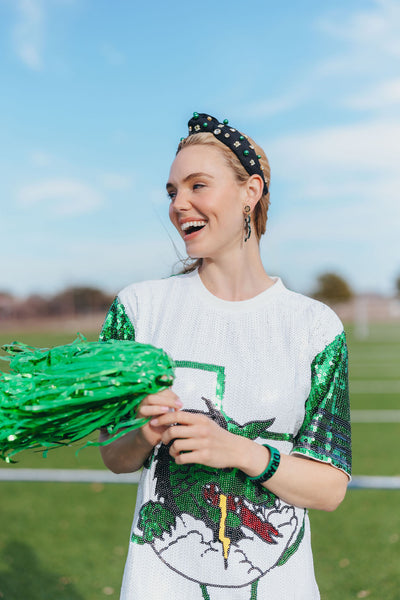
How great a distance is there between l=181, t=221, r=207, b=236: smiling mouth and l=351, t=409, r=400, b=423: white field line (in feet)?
30.5

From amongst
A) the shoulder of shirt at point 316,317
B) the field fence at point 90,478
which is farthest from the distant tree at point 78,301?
the shoulder of shirt at point 316,317

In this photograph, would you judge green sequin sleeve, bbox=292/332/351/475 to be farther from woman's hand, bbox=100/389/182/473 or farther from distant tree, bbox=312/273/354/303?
distant tree, bbox=312/273/354/303

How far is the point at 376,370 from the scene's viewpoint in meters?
19.4

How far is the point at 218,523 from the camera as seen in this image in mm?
1563

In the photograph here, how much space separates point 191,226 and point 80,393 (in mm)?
541

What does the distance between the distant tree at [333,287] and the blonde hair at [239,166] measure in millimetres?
72278

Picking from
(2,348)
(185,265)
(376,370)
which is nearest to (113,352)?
(2,348)

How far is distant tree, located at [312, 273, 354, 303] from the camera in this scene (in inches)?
2901

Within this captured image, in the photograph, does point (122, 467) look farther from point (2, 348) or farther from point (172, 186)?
point (172, 186)

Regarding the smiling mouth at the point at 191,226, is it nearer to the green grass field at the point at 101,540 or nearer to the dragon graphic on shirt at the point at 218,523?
the dragon graphic on shirt at the point at 218,523

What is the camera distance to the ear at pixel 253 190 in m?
1.69

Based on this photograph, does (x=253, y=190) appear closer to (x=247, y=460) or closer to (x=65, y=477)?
(x=247, y=460)

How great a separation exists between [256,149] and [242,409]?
708 millimetres

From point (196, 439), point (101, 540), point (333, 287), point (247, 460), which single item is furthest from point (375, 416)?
point (333, 287)
